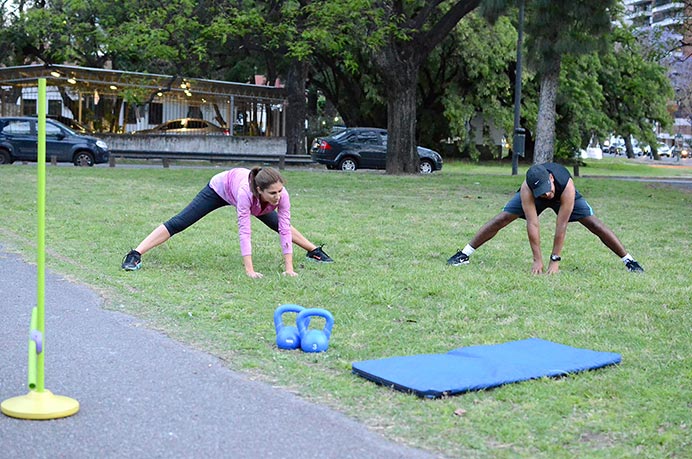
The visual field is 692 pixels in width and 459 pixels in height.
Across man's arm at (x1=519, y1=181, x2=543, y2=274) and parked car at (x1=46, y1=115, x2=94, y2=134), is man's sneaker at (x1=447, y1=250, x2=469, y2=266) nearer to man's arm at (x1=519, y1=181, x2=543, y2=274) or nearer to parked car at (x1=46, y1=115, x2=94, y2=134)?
man's arm at (x1=519, y1=181, x2=543, y2=274)

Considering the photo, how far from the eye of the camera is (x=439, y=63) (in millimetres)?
44219

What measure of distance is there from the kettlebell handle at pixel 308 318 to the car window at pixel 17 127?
25652 millimetres

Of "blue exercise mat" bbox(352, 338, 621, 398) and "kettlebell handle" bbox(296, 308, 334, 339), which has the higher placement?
"kettlebell handle" bbox(296, 308, 334, 339)

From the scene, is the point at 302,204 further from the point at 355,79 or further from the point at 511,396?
the point at 355,79

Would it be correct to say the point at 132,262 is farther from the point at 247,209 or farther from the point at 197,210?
the point at 247,209

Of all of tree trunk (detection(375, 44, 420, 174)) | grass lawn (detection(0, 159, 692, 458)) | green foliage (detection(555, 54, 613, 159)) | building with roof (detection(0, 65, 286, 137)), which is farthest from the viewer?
green foliage (detection(555, 54, 613, 159))

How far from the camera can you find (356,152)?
3459 centimetres

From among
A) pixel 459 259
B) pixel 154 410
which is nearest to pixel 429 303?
pixel 459 259

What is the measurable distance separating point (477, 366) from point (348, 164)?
1132 inches

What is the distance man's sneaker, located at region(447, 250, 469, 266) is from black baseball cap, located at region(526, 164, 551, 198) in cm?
117

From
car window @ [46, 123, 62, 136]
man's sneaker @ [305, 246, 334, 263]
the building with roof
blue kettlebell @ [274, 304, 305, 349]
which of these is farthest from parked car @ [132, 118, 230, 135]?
blue kettlebell @ [274, 304, 305, 349]

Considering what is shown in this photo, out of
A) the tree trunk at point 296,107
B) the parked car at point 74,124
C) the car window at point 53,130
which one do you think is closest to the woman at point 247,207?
the car window at point 53,130

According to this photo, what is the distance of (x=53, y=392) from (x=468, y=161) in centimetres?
4269

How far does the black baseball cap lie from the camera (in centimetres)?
984
